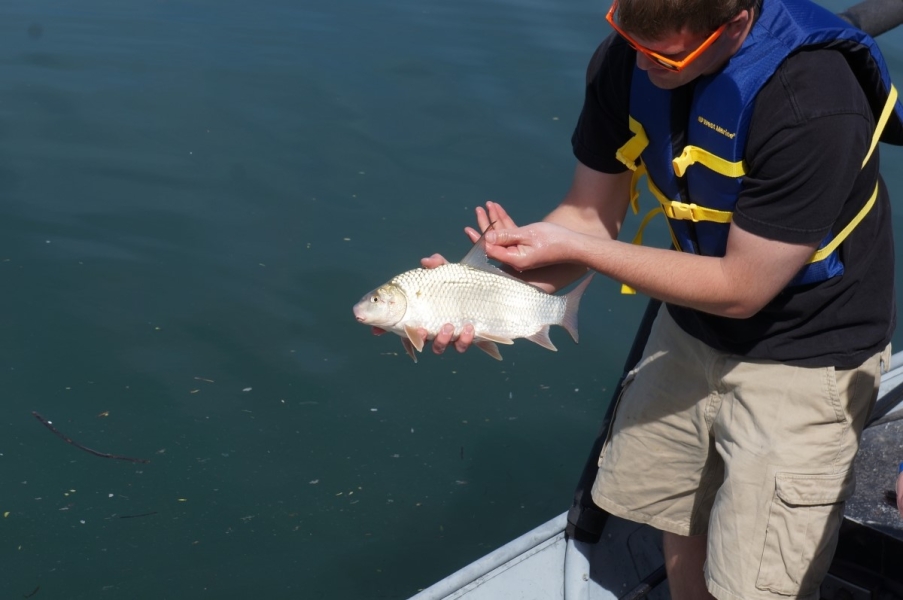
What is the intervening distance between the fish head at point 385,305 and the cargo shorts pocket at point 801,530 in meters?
1.45

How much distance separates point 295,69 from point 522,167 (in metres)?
2.81

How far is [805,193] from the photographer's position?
256 cm

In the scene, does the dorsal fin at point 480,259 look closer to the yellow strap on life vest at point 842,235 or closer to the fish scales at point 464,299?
the fish scales at point 464,299

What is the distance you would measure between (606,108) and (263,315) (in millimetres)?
3679

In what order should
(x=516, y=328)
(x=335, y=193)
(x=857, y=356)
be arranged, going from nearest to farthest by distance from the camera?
1. (x=857, y=356)
2. (x=516, y=328)
3. (x=335, y=193)

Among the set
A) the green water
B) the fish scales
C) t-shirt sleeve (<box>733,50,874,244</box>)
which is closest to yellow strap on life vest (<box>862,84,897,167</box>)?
t-shirt sleeve (<box>733,50,874,244</box>)

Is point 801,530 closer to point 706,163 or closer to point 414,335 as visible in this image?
point 706,163

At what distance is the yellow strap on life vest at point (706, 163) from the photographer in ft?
9.28

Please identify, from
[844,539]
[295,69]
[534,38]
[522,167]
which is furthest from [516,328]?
[534,38]

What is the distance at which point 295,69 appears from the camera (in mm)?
9383

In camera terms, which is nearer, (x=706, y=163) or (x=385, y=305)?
(x=706, y=163)

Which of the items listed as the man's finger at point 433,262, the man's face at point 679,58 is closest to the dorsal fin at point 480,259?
the man's finger at point 433,262

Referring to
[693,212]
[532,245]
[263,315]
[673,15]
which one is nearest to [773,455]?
[693,212]

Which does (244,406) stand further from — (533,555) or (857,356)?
(857,356)
